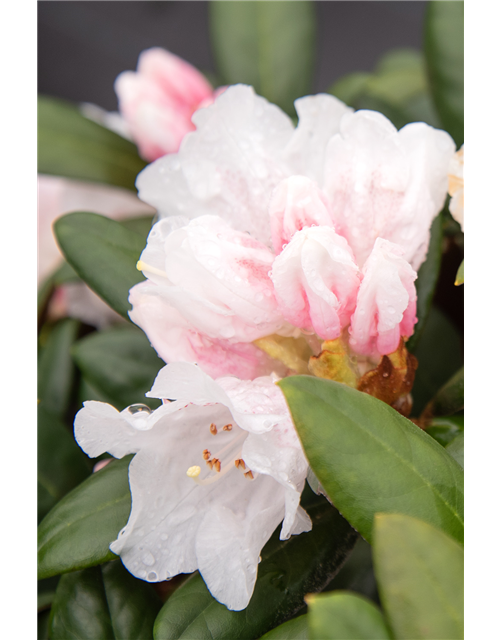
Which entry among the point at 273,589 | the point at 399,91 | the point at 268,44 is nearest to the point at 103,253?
the point at 273,589

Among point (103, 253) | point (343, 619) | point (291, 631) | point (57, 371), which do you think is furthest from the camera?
point (57, 371)

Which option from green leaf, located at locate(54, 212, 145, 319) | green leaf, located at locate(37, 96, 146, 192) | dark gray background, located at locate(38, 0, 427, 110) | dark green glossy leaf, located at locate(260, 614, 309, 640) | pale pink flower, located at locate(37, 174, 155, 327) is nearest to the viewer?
dark green glossy leaf, located at locate(260, 614, 309, 640)

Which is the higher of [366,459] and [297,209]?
[297,209]

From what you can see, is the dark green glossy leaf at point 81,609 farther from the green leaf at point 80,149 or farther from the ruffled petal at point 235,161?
the green leaf at point 80,149

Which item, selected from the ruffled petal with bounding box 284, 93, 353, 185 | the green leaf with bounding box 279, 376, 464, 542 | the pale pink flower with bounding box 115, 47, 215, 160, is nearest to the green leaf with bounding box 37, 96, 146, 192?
the pale pink flower with bounding box 115, 47, 215, 160

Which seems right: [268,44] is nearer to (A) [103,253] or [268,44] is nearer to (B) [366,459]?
(A) [103,253]

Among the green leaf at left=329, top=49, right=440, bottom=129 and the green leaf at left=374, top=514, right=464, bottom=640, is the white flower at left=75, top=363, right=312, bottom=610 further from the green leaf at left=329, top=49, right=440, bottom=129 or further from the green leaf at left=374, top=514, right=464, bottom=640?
the green leaf at left=329, top=49, right=440, bottom=129

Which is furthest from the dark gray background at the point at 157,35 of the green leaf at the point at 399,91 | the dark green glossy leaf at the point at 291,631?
the dark green glossy leaf at the point at 291,631
